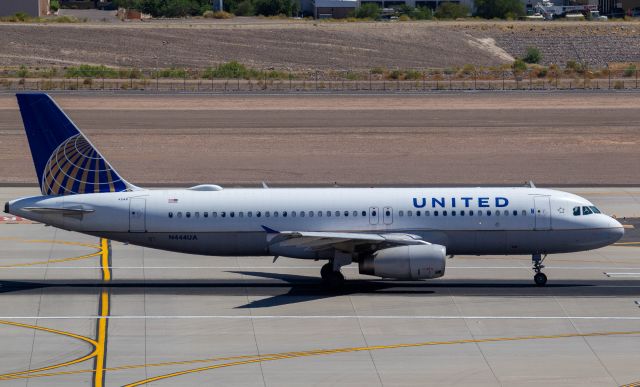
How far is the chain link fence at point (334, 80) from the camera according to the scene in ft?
391

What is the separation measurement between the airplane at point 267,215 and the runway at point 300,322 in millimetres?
1698

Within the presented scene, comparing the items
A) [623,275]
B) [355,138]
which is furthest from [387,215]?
[355,138]

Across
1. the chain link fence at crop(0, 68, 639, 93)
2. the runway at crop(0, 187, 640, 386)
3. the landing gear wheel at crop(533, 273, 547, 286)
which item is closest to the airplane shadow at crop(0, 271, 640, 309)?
the runway at crop(0, 187, 640, 386)

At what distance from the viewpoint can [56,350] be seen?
116 ft

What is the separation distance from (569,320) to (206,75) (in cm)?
9963

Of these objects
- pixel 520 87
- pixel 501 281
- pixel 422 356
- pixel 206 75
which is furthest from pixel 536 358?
pixel 206 75

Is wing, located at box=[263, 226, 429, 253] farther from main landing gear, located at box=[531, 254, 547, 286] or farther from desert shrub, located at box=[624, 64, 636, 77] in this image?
desert shrub, located at box=[624, 64, 636, 77]

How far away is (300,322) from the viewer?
127 feet

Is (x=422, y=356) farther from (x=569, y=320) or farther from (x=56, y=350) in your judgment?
(x=56, y=350)

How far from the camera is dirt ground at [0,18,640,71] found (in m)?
149

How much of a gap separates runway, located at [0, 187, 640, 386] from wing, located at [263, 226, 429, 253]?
176 cm

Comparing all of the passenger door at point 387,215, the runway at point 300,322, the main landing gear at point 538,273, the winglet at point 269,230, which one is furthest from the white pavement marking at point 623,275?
the winglet at point 269,230

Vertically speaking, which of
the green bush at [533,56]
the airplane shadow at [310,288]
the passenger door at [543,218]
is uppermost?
the passenger door at [543,218]

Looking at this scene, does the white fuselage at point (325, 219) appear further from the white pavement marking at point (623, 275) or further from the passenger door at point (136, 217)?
the white pavement marking at point (623, 275)
